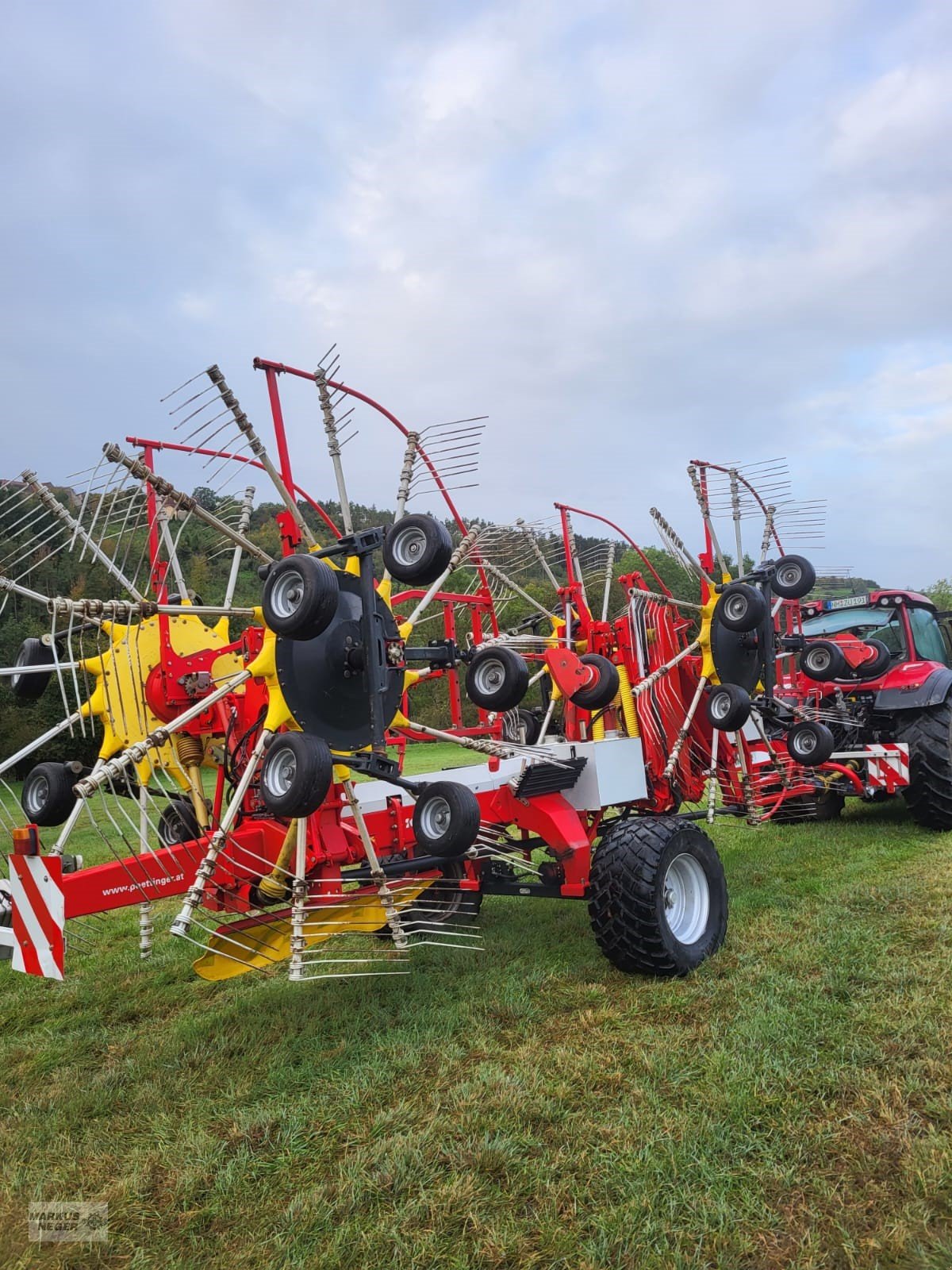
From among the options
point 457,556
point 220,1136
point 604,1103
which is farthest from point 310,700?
point 604,1103

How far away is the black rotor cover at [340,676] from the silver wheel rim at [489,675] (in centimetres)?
70

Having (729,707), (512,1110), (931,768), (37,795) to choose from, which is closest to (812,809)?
(931,768)

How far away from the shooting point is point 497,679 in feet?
15.0

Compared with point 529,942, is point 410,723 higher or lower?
higher

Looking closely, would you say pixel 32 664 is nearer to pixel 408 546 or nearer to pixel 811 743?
pixel 408 546

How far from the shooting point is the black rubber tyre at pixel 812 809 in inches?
348

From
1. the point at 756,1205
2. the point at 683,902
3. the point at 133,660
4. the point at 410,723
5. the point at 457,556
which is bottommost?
the point at 756,1205

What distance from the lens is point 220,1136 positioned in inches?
125

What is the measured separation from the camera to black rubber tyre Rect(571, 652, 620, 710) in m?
5.43

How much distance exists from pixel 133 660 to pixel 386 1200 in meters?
3.20

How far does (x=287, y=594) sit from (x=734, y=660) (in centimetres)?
396

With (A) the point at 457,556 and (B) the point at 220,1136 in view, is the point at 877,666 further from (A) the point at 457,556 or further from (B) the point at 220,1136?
(B) the point at 220,1136

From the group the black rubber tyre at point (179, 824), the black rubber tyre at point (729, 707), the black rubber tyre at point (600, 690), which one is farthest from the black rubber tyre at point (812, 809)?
the black rubber tyre at point (179, 824)

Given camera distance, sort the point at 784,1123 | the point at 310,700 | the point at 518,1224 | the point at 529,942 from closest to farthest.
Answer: the point at 518,1224 < the point at 784,1123 < the point at 310,700 < the point at 529,942
